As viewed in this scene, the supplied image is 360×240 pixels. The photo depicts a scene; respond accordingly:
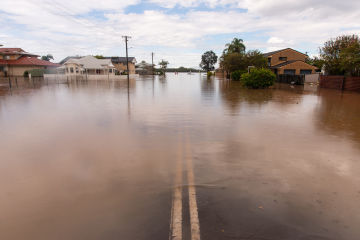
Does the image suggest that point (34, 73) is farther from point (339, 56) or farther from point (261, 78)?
point (339, 56)

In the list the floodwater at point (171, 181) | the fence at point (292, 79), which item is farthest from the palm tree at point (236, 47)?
the floodwater at point (171, 181)

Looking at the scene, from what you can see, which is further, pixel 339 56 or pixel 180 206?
pixel 339 56

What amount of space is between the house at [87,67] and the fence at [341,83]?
5489 cm

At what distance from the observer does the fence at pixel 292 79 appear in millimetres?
36562

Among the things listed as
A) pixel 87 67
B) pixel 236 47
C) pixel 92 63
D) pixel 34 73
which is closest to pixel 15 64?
pixel 34 73

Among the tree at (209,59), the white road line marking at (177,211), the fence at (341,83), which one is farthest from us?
the tree at (209,59)

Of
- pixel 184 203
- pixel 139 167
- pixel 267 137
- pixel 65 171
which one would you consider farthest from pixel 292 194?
pixel 65 171

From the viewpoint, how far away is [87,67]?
73.2 metres

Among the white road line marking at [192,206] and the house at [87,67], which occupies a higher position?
the house at [87,67]

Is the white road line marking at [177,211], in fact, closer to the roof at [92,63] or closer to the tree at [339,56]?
the tree at [339,56]

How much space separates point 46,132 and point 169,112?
5830 mm

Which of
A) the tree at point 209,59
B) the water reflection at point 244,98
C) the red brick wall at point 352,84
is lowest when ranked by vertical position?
the water reflection at point 244,98

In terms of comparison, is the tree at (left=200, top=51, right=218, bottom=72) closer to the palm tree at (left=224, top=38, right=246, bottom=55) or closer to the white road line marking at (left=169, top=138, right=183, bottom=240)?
the palm tree at (left=224, top=38, right=246, bottom=55)

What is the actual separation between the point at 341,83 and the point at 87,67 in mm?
65650
